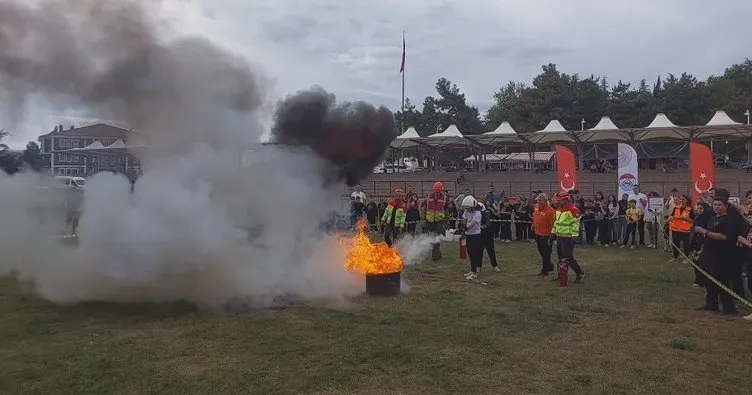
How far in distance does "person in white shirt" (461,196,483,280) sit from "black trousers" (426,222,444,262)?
2.70 meters

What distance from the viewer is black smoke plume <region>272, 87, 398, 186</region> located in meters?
11.6

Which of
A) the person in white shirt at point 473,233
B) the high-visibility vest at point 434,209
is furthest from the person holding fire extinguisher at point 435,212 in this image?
the person in white shirt at point 473,233

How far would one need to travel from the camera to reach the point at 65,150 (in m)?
16.5

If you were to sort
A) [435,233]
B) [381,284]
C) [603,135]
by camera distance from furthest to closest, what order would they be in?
[603,135]
[435,233]
[381,284]

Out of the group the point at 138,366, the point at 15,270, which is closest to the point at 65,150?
the point at 15,270

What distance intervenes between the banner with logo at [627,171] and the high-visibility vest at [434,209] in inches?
316

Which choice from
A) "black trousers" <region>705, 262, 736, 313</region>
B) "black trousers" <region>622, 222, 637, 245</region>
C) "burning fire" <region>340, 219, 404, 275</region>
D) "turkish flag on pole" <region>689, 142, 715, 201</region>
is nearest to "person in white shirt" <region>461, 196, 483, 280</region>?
"burning fire" <region>340, 219, 404, 275</region>

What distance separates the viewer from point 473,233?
1321cm

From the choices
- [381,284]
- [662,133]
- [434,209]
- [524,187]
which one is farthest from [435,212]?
[662,133]

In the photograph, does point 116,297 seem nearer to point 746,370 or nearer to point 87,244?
point 87,244

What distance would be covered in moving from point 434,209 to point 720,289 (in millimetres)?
7766

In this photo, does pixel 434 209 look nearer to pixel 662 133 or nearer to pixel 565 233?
pixel 565 233

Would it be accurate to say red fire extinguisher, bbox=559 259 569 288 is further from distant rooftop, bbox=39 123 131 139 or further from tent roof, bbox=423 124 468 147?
tent roof, bbox=423 124 468 147

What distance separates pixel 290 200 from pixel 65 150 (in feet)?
30.0
